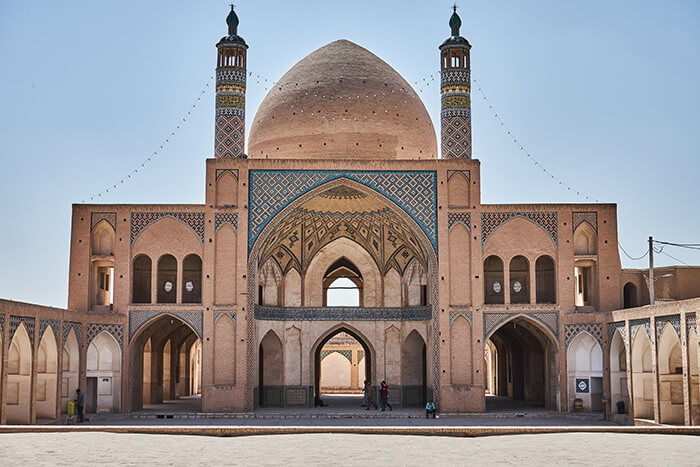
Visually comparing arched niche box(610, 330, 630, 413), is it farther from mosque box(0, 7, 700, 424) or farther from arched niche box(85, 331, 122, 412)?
arched niche box(85, 331, 122, 412)

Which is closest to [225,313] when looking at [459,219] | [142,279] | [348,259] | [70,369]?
[142,279]

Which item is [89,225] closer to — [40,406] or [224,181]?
[224,181]

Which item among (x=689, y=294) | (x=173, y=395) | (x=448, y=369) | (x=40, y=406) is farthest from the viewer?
(x=173, y=395)

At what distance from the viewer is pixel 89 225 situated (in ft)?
58.9

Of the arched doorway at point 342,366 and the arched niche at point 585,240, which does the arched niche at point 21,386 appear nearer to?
the arched niche at point 585,240

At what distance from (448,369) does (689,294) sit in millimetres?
5710

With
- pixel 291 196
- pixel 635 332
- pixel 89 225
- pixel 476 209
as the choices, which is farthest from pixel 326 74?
pixel 635 332

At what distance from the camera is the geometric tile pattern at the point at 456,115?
1875cm

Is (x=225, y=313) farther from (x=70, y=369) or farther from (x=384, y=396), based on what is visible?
(x=384, y=396)

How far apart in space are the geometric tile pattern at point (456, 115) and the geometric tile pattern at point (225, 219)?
4.57 metres

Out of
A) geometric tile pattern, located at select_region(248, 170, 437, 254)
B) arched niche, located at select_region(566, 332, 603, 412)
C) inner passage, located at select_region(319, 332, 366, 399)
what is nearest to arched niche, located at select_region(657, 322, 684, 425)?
arched niche, located at select_region(566, 332, 603, 412)

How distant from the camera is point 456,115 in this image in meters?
19.0

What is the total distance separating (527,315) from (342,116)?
229 inches

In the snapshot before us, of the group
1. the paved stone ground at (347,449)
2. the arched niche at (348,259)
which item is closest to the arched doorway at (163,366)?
the arched niche at (348,259)
